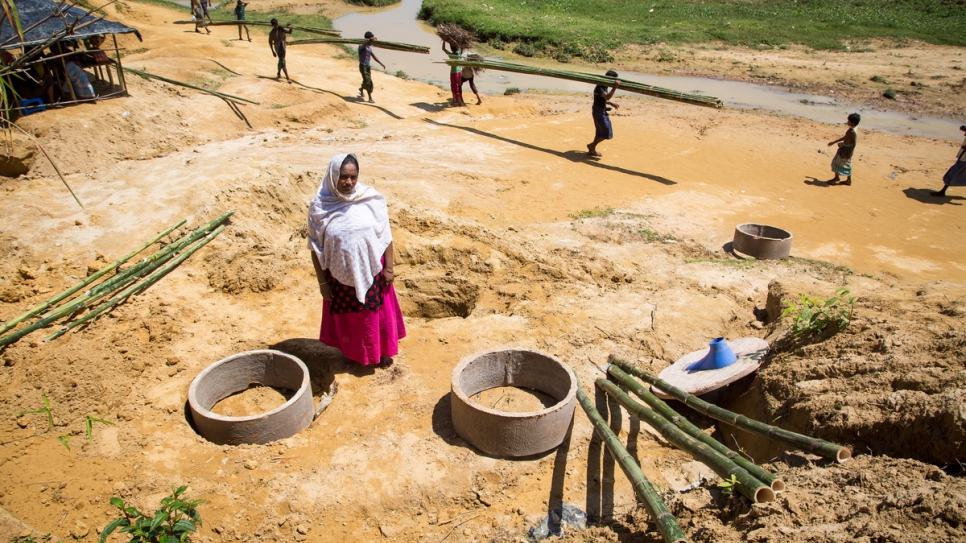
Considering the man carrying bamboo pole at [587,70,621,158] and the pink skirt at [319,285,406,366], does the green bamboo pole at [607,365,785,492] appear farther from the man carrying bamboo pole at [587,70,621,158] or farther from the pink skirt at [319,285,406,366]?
the man carrying bamboo pole at [587,70,621,158]

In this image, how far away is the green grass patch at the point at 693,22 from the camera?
68.8ft

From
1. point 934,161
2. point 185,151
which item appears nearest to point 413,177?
point 185,151

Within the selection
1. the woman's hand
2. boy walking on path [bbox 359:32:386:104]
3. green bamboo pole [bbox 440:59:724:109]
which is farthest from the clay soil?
boy walking on path [bbox 359:32:386:104]

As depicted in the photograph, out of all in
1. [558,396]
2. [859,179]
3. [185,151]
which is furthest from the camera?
[859,179]

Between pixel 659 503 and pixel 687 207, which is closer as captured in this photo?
pixel 659 503

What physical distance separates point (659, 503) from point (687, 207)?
20.2 ft

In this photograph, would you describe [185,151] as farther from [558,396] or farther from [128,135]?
[558,396]

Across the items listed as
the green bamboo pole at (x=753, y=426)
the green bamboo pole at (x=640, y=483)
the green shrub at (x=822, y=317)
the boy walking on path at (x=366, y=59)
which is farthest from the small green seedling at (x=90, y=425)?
the boy walking on path at (x=366, y=59)

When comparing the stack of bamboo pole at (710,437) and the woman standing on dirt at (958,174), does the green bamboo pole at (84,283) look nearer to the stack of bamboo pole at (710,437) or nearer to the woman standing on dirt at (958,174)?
the stack of bamboo pole at (710,437)

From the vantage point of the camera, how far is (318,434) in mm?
3834

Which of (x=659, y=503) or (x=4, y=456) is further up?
(x=659, y=503)

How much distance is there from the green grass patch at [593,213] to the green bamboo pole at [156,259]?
405 centimetres

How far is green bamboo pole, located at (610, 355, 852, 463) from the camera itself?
9.74 feet

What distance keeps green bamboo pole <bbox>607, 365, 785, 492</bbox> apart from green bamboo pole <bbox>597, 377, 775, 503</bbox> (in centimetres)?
5
